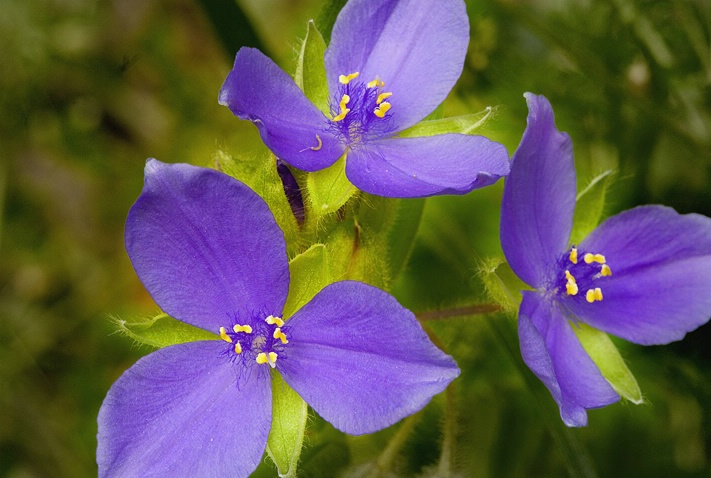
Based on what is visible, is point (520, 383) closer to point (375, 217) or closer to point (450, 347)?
point (450, 347)

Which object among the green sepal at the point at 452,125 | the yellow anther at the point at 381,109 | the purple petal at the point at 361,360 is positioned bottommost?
the purple petal at the point at 361,360

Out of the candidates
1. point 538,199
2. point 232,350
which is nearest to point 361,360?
point 232,350

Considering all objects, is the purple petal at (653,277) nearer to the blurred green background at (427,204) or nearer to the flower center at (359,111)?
the blurred green background at (427,204)

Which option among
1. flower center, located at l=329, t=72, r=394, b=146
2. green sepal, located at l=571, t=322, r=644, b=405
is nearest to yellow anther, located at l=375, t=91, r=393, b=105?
flower center, located at l=329, t=72, r=394, b=146

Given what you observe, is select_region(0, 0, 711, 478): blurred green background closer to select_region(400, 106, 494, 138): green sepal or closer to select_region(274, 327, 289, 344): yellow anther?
select_region(400, 106, 494, 138): green sepal

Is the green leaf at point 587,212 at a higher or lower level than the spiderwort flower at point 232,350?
lower

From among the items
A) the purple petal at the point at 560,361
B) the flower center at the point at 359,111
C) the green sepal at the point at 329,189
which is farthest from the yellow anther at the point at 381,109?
the purple petal at the point at 560,361

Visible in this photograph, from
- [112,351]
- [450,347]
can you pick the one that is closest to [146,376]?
[450,347]
